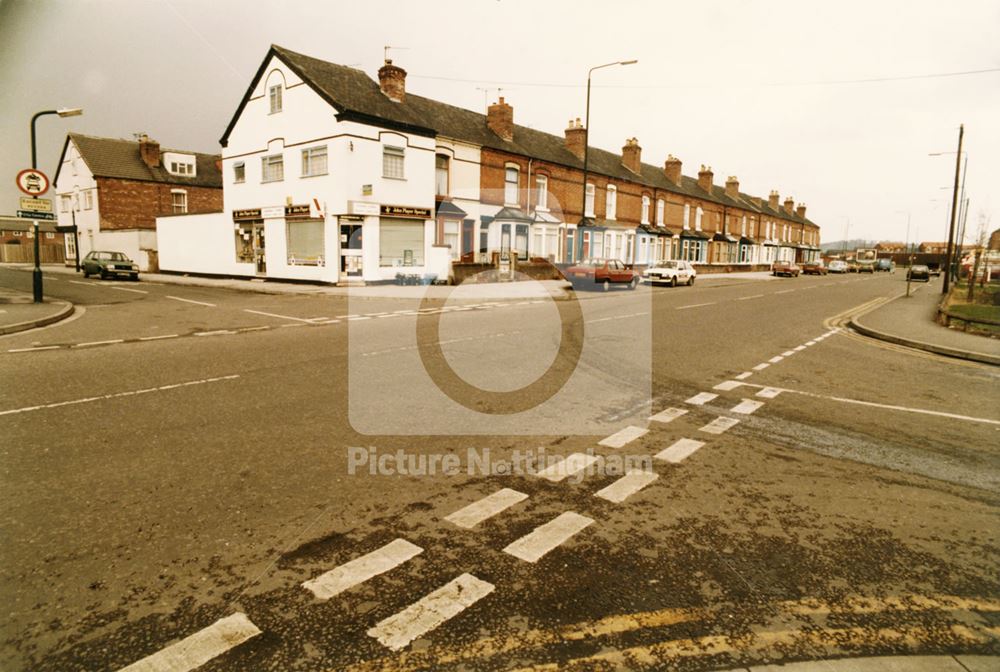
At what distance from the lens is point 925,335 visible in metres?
13.6

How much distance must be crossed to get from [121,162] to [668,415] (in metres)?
50.2

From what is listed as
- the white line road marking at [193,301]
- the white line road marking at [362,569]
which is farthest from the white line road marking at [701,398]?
the white line road marking at [193,301]

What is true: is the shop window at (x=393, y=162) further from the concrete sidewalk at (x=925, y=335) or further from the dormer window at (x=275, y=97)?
the concrete sidewalk at (x=925, y=335)

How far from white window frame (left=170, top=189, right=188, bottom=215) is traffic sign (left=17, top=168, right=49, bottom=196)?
32447 mm

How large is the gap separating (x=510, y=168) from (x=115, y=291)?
21403 mm

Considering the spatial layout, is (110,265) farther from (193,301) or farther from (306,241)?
(193,301)

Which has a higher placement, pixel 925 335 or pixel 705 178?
pixel 705 178

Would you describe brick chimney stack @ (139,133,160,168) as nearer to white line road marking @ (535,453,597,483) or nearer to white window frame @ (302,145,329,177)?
white window frame @ (302,145,329,177)

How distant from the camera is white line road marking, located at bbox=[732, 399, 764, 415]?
670 centimetres

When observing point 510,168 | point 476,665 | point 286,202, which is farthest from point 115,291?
point 476,665

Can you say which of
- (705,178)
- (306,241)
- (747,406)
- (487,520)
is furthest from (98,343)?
(705,178)

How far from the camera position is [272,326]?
13102mm

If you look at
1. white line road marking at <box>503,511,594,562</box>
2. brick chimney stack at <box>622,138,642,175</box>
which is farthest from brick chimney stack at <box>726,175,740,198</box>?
white line road marking at <box>503,511,594,562</box>

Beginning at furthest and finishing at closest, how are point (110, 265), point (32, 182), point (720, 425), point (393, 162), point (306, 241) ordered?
point (110, 265) < point (306, 241) < point (393, 162) < point (32, 182) < point (720, 425)
